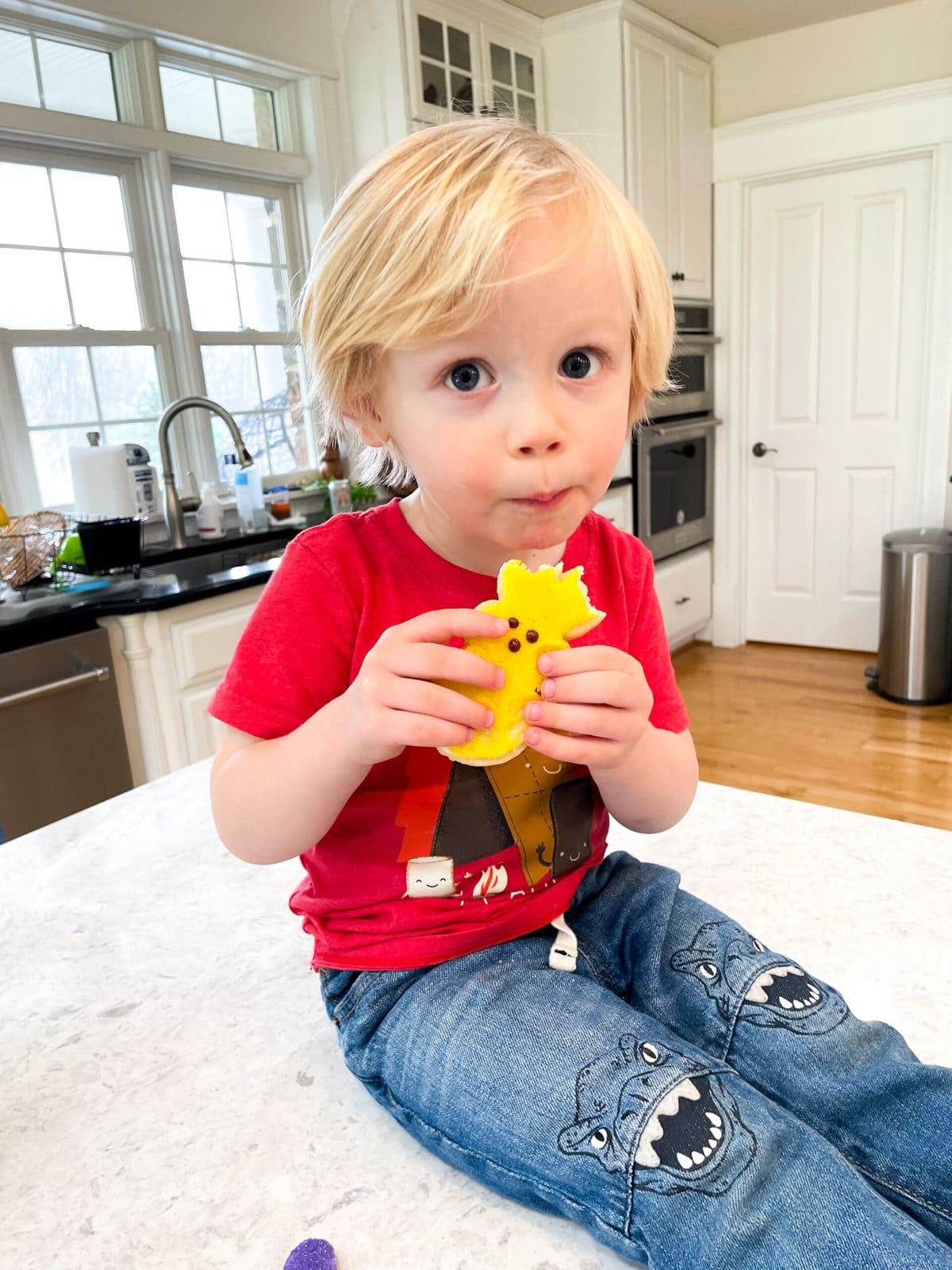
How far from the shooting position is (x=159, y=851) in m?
1.00

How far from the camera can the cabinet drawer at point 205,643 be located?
7.02ft

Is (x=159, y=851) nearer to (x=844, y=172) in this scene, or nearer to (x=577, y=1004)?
(x=577, y=1004)

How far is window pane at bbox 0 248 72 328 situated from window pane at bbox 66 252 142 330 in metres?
0.04

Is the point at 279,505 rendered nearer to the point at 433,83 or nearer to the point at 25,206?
the point at 25,206

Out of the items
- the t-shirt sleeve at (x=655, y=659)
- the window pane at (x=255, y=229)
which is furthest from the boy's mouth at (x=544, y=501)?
the window pane at (x=255, y=229)

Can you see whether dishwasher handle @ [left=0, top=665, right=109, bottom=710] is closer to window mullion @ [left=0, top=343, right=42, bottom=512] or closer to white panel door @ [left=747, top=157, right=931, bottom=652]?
window mullion @ [left=0, top=343, right=42, bottom=512]

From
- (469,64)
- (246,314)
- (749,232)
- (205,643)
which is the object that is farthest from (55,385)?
(749,232)

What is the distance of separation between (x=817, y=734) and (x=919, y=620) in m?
0.66

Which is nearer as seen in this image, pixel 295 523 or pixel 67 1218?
pixel 67 1218

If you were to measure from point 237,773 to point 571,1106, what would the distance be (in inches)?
12.9

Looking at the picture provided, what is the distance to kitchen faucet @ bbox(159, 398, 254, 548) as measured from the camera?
2.50m

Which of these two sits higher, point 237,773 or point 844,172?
point 844,172

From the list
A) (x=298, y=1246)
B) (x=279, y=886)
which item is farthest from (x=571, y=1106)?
(x=279, y=886)

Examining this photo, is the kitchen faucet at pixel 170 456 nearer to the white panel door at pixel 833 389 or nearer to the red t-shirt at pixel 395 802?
the red t-shirt at pixel 395 802
